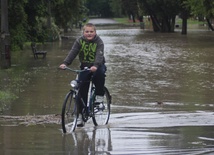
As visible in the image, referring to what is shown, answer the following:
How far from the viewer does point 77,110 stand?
30.2ft

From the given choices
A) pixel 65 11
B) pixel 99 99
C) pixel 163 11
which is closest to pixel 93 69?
pixel 99 99

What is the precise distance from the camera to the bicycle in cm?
905

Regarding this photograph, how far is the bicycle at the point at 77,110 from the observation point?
29.7 feet

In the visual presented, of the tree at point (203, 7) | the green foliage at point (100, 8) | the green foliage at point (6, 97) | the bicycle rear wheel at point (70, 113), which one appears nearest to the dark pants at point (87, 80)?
the bicycle rear wheel at point (70, 113)

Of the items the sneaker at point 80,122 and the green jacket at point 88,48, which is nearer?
the green jacket at point 88,48

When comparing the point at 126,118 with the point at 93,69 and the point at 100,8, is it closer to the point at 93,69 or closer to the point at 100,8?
the point at 93,69

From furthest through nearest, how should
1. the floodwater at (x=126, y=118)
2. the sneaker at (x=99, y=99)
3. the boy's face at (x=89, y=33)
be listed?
the sneaker at (x=99, y=99), the boy's face at (x=89, y=33), the floodwater at (x=126, y=118)

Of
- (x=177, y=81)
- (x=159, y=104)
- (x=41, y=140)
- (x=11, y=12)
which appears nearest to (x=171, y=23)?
(x=11, y=12)

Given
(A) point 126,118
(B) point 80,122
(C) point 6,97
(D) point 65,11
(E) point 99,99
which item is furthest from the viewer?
(D) point 65,11

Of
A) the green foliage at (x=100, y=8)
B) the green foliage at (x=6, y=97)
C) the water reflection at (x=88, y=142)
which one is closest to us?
the water reflection at (x=88, y=142)

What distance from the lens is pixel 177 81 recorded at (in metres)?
18.3

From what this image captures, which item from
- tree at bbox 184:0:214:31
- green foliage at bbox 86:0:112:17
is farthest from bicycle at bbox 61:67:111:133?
green foliage at bbox 86:0:112:17

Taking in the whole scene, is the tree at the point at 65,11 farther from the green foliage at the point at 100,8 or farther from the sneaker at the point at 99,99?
the green foliage at the point at 100,8

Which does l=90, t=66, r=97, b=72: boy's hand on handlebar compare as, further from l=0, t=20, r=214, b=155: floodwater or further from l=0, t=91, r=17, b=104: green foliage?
l=0, t=91, r=17, b=104: green foliage
